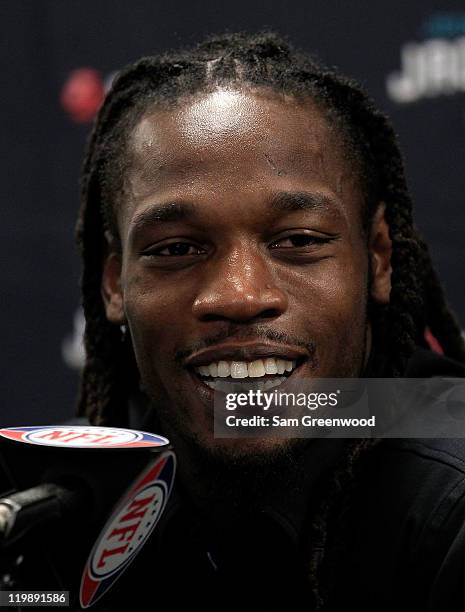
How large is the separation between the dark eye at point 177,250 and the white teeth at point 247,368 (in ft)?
0.38

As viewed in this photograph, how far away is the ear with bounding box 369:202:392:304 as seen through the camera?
0.98m

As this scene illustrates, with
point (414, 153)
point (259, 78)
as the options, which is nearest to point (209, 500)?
point (259, 78)

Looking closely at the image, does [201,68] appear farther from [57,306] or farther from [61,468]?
[57,306]

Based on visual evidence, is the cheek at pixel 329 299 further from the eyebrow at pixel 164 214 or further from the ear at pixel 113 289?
the ear at pixel 113 289

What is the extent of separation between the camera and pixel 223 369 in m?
0.82

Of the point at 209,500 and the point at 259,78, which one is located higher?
the point at 259,78

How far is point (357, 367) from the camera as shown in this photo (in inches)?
36.1

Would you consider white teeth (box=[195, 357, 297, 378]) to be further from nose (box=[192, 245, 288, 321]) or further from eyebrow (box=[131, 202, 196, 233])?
eyebrow (box=[131, 202, 196, 233])

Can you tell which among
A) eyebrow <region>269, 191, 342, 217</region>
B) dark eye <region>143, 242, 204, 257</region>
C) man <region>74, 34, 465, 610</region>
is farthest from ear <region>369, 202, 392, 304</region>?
dark eye <region>143, 242, 204, 257</region>

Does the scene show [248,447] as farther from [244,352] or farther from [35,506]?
[35,506]

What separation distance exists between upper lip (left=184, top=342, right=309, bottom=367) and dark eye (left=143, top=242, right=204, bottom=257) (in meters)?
0.10

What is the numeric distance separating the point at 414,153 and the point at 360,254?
0.68 m

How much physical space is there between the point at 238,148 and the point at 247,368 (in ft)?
0.71

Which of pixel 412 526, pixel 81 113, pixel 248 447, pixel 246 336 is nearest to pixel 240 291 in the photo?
pixel 246 336
